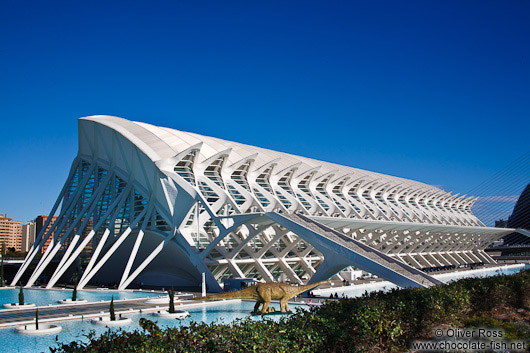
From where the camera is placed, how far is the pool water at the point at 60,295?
103 ft

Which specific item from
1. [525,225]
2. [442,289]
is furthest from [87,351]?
[525,225]

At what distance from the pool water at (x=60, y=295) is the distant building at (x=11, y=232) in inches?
5568

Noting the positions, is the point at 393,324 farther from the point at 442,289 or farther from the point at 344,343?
the point at 442,289

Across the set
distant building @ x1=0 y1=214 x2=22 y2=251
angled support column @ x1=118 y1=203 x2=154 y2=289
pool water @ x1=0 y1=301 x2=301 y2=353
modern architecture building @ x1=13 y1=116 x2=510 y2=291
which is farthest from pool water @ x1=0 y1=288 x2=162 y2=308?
distant building @ x1=0 y1=214 x2=22 y2=251

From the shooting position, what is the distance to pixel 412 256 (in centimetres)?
5581

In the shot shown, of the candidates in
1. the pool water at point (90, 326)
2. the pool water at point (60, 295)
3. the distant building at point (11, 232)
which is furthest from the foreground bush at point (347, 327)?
the distant building at point (11, 232)

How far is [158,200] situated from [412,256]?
1241 inches

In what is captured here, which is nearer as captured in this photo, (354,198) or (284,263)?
(284,263)

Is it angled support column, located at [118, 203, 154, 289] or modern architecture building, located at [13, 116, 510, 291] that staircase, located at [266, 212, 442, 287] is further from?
angled support column, located at [118, 203, 154, 289]

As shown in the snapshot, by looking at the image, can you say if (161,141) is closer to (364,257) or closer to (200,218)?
(200,218)

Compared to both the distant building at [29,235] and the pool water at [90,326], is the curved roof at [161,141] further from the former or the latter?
the distant building at [29,235]

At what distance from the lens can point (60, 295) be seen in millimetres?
34250

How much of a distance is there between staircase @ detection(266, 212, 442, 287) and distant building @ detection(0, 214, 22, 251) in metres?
158

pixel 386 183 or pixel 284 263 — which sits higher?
pixel 386 183
